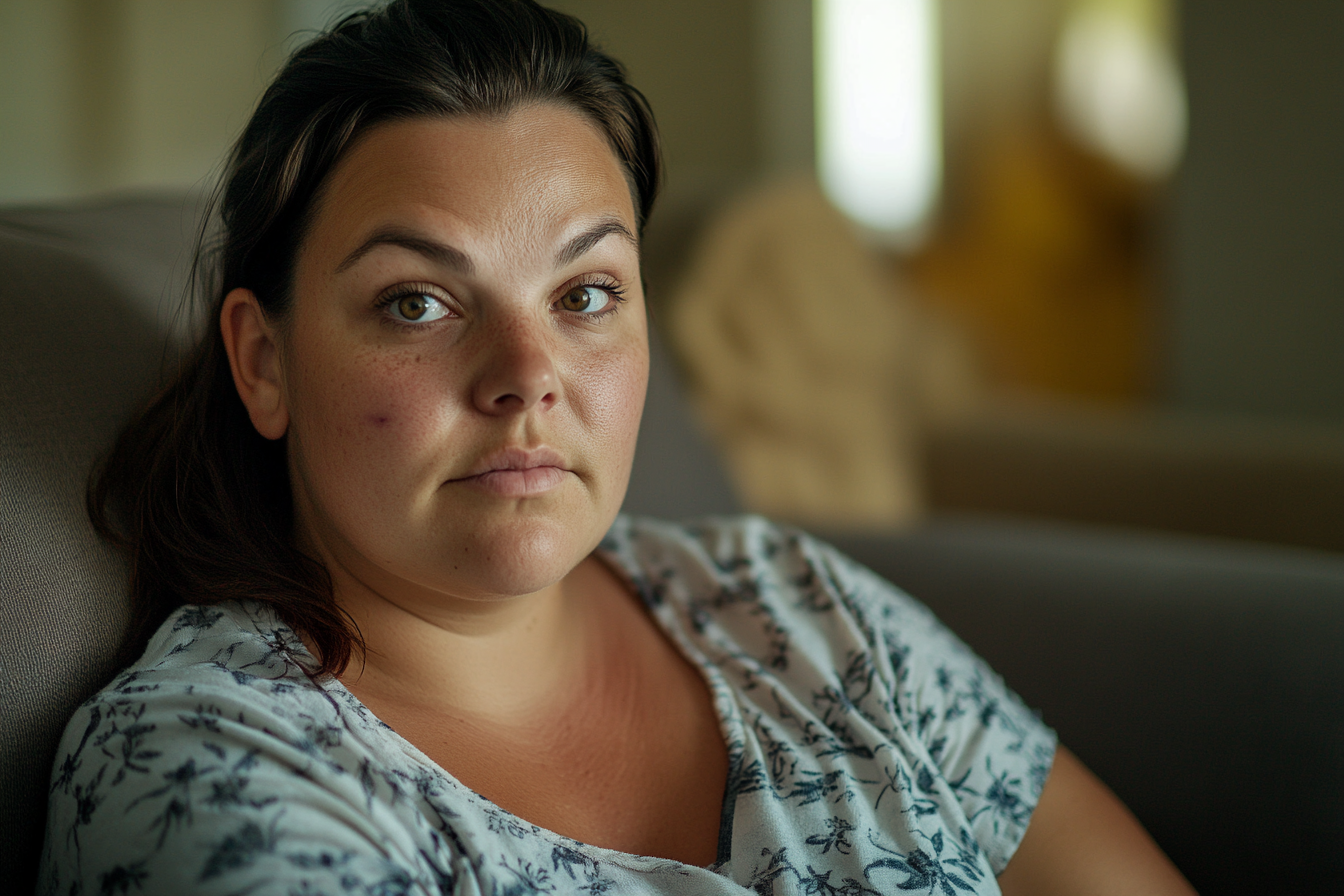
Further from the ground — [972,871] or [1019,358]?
[972,871]

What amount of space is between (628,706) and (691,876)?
0.20 metres

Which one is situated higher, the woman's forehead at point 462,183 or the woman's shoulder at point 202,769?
the woman's forehead at point 462,183

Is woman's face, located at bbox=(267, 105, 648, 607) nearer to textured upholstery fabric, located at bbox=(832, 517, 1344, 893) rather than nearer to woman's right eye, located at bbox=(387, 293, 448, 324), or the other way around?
woman's right eye, located at bbox=(387, 293, 448, 324)

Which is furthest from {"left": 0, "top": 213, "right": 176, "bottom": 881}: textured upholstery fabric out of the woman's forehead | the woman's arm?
the woman's arm

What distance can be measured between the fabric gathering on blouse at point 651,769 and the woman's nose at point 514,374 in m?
0.22

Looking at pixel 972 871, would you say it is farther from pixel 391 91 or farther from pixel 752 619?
pixel 391 91

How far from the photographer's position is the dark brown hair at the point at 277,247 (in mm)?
767

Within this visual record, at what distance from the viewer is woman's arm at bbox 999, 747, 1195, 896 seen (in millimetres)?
890

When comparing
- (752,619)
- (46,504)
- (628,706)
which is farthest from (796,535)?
(46,504)

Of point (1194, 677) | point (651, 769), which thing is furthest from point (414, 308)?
point (1194, 677)

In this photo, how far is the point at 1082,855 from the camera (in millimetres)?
901

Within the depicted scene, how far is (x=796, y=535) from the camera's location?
1085 millimetres

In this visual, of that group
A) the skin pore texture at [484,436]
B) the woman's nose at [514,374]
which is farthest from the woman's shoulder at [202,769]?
the woman's nose at [514,374]

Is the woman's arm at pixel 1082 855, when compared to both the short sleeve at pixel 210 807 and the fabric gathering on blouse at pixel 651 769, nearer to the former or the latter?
the fabric gathering on blouse at pixel 651 769
